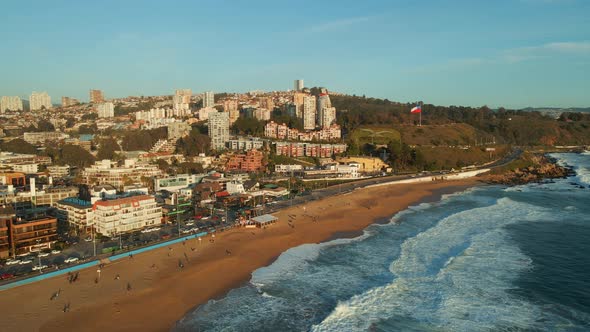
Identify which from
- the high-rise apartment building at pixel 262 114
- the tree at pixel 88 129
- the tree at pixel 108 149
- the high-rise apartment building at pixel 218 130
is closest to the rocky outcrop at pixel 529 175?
the high-rise apartment building at pixel 218 130

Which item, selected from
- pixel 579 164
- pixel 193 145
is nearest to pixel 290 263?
pixel 193 145

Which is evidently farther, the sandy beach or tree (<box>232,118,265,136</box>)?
tree (<box>232,118,265,136</box>)

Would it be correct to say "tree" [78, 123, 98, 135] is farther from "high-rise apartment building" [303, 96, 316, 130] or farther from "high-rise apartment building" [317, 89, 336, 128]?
"high-rise apartment building" [317, 89, 336, 128]

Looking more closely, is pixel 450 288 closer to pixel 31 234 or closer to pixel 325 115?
pixel 31 234

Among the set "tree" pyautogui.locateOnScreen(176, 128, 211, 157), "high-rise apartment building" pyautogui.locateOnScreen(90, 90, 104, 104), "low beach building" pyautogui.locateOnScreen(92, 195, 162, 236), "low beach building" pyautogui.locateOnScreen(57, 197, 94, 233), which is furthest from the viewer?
"high-rise apartment building" pyautogui.locateOnScreen(90, 90, 104, 104)

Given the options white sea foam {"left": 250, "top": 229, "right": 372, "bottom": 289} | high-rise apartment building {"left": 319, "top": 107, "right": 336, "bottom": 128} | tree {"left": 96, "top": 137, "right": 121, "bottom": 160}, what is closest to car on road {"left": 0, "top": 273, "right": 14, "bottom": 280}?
white sea foam {"left": 250, "top": 229, "right": 372, "bottom": 289}

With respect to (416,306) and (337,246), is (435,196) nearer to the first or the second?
(337,246)
